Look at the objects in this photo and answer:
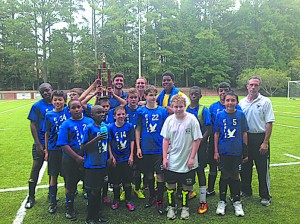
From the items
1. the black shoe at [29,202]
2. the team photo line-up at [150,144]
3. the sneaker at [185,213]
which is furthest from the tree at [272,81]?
the black shoe at [29,202]

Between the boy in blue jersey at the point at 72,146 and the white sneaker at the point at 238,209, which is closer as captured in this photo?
the boy in blue jersey at the point at 72,146

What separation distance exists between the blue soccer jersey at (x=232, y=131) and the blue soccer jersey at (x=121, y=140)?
1.40 meters

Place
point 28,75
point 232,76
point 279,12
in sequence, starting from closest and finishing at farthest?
point 28,75
point 232,76
point 279,12

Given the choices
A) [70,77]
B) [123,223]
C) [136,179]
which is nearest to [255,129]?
[136,179]

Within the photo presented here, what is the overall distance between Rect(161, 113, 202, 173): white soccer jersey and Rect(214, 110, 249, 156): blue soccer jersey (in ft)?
1.60

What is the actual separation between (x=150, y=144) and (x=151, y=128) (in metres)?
0.25

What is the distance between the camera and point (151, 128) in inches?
190

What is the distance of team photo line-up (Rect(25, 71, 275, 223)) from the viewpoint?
4254 mm

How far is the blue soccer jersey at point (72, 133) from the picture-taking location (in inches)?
166

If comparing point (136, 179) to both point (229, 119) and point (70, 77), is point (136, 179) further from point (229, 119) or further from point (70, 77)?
point (70, 77)

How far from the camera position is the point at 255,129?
5008 mm

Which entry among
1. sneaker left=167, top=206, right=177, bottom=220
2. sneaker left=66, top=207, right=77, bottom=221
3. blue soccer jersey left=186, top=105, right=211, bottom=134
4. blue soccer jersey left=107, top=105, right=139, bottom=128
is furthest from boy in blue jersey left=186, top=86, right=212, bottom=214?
sneaker left=66, top=207, right=77, bottom=221

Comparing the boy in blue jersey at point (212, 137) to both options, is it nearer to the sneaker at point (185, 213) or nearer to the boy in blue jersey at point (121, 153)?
the sneaker at point (185, 213)

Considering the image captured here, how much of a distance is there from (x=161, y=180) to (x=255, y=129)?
1747 mm
